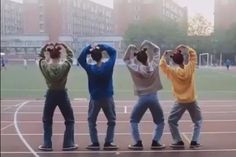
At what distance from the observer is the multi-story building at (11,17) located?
199 centimetres

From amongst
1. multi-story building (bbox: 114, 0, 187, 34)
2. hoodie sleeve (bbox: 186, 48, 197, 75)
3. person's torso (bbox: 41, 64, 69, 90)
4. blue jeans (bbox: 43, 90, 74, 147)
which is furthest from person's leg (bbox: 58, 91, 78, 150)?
hoodie sleeve (bbox: 186, 48, 197, 75)

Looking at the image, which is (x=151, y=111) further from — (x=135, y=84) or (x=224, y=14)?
(x=224, y=14)

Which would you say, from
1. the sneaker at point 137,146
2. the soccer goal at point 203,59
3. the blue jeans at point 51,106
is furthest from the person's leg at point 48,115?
the soccer goal at point 203,59

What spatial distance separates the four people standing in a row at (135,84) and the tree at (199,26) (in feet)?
0.53

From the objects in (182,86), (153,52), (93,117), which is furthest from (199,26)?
(93,117)

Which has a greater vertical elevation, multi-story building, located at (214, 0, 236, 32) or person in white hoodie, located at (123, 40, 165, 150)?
multi-story building, located at (214, 0, 236, 32)

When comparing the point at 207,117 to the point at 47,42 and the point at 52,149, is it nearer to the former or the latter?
the point at 52,149

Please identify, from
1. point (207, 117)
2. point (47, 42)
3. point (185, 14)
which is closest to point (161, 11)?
point (185, 14)

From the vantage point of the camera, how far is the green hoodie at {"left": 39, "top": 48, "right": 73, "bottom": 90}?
325 centimetres

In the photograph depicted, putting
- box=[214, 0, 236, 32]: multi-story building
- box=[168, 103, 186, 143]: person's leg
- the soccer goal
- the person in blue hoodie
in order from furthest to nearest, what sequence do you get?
1. the soccer goal
2. box=[168, 103, 186, 143]: person's leg
3. the person in blue hoodie
4. box=[214, 0, 236, 32]: multi-story building

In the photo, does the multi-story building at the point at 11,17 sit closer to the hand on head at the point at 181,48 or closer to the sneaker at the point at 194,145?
the hand on head at the point at 181,48

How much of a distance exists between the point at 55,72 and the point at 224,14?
113 centimetres

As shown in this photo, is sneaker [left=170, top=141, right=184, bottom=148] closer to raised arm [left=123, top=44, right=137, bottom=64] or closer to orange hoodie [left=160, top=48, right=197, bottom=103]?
orange hoodie [left=160, top=48, right=197, bottom=103]

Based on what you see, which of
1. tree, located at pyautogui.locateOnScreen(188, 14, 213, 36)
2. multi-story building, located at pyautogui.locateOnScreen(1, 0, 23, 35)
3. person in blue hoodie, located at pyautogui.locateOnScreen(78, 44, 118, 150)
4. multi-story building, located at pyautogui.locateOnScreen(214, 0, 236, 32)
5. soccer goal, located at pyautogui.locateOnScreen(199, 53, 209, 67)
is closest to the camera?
multi-story building, located at pyautogui.locateOnScreen(1, 0, 23, 35)
